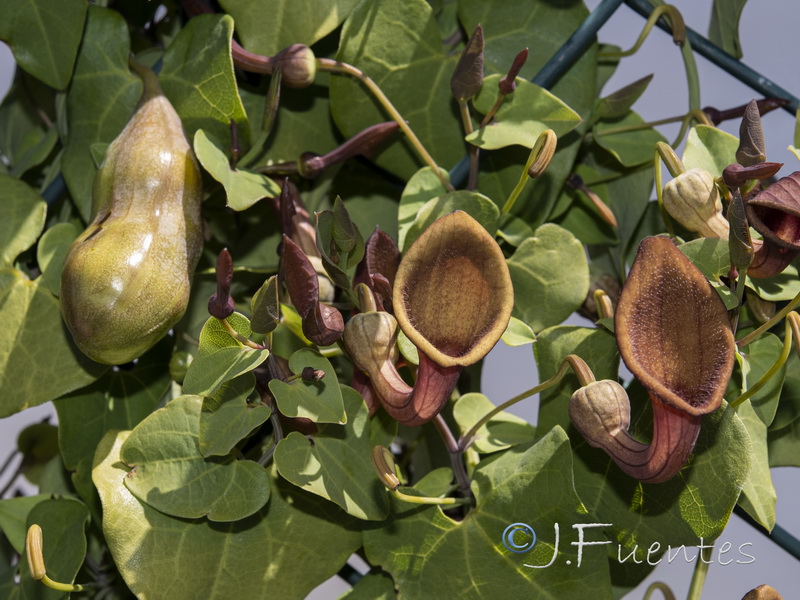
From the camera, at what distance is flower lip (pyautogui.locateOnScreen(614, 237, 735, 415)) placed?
0.33 metres

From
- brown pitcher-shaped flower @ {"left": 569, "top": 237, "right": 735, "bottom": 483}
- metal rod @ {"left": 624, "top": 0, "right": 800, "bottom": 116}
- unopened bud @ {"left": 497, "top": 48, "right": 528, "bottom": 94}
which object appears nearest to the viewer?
brown pitcher-shaped flower @ {"left": 569, "top": 237, "right": 735, "bottom": 483}

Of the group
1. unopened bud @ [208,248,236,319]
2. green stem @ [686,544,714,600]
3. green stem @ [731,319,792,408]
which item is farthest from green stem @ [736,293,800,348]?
unopened bud @ [208,248,236,319]

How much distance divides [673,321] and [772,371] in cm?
8

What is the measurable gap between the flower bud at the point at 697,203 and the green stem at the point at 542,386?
0.29 feet

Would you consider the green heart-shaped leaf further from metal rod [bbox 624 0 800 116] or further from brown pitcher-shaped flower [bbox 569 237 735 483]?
metal rod [bbox 624 0 800 116]

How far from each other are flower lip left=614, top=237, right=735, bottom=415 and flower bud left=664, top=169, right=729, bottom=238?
0.09m

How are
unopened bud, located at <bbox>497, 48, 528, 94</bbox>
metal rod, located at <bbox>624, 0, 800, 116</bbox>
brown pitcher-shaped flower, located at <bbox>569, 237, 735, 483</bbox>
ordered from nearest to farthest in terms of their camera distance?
1. brown pitcher-shaped flower, located at <bbox>569, 237, 735, 483</bbox>
2. unopened bud, located at <bbox>497, 48, 528, 94</bbox>
3. metal rod, located at <bbox>624, 0, 800, 116</bbox>

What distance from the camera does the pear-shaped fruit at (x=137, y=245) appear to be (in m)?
0.39

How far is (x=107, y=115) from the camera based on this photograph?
1.64ft

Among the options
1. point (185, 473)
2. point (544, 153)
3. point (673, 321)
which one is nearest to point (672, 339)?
point (673, 321)

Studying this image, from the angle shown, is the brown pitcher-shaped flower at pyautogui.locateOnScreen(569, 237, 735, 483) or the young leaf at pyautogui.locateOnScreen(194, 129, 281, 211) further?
the young leaf at pyautogui.locateOnScreen(194, 129, 281, 211)

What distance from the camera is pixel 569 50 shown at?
0.47m

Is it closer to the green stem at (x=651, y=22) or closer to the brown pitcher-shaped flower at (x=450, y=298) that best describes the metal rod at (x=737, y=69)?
the green stem at (x=651, y=22)

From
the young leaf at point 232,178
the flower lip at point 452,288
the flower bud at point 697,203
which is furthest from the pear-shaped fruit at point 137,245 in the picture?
the flower bud at point 697,203
